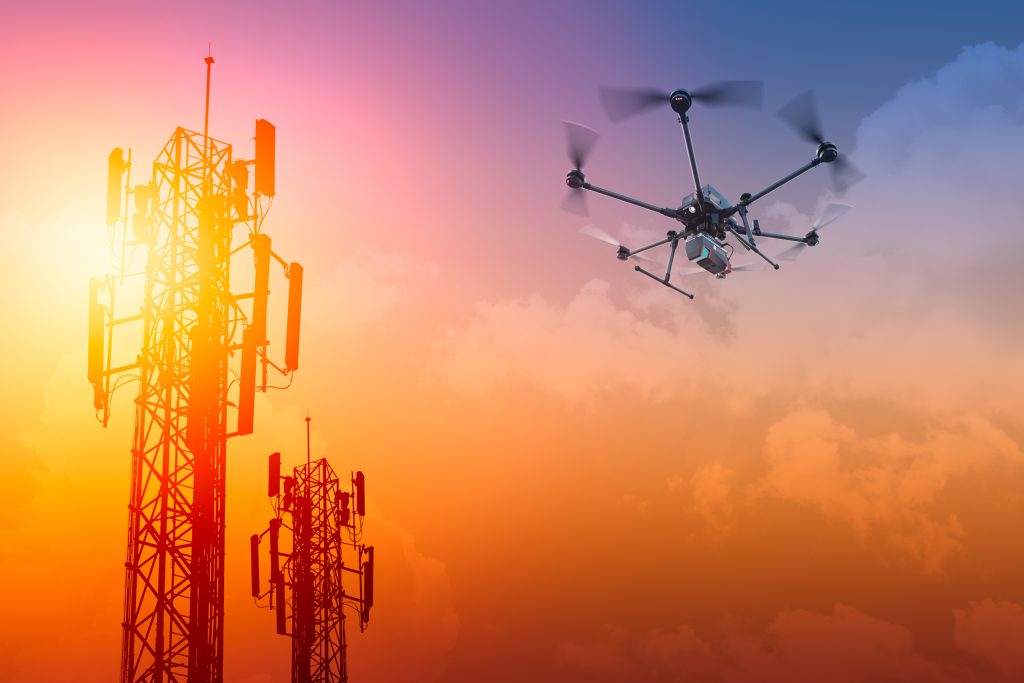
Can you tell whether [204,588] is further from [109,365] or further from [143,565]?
[109,365]

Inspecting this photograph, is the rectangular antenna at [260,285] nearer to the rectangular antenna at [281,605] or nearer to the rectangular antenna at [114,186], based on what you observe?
the rectangular antenna at [114,186]

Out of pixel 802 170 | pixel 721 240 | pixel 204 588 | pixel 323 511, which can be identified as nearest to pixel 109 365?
pixel 204 588

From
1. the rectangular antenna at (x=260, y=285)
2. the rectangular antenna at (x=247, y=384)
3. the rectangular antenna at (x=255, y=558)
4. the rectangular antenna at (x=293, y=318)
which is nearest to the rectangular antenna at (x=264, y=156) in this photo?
the rectangular antenna at (x=260, y=285)

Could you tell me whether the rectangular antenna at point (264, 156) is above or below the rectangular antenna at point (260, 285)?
above

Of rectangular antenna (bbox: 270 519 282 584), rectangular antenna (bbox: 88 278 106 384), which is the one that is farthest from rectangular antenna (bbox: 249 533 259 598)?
rectangular antenna (bbox: 88 278 106 384)

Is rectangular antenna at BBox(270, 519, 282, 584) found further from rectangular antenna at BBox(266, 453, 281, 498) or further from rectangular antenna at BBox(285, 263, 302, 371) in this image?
rectangular antenna at BBox(285, 263, 302, 371)

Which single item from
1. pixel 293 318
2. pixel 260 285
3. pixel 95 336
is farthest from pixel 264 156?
pixel 95 336

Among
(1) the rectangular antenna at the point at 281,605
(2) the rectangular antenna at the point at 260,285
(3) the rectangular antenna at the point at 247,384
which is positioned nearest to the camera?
(3) the rectangular antenna at the point at 247,384
